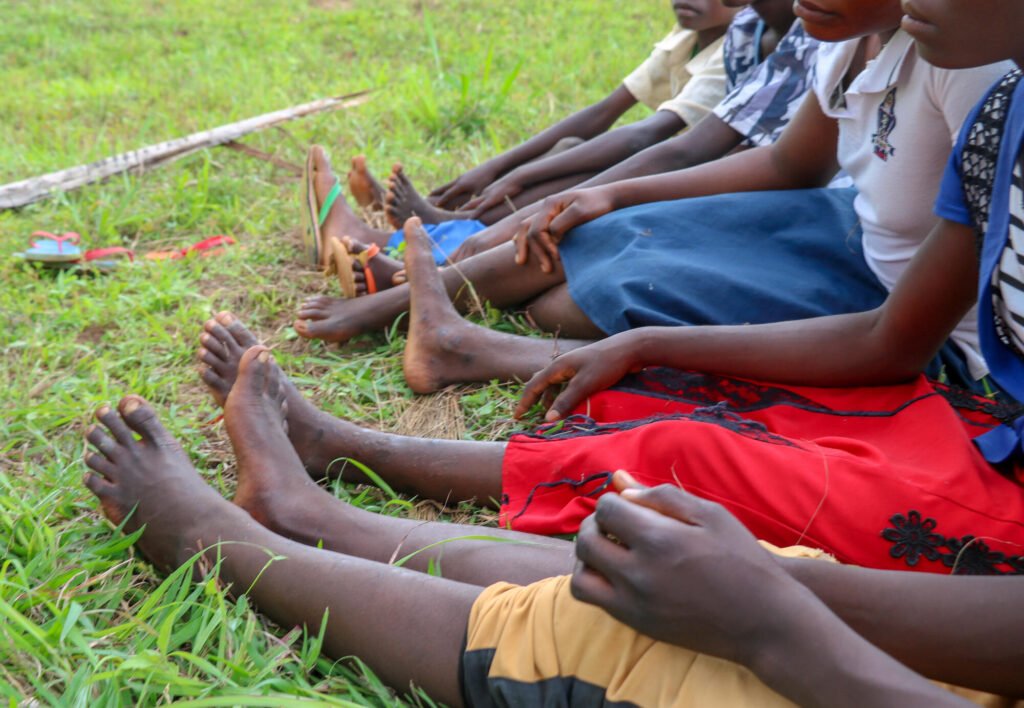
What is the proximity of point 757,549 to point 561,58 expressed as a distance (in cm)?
479

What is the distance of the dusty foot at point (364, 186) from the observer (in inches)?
132

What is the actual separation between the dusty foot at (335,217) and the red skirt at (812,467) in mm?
1411

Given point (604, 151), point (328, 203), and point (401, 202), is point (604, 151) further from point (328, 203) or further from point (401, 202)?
point (328, 203)

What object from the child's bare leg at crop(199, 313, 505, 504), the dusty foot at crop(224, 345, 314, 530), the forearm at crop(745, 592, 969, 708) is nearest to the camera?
the forearm at crop(745, 592, 969, 708)

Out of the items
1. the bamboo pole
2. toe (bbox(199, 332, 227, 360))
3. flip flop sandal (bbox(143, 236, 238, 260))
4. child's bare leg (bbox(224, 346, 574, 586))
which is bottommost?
child's bare leg (bbox(224, 346, 574, 586))

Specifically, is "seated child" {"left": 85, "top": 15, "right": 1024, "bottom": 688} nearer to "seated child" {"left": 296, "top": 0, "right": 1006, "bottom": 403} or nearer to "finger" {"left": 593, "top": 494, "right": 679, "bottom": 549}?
"finger" {"left": 593, "top": 494, "right": 679, "bottom": 549}

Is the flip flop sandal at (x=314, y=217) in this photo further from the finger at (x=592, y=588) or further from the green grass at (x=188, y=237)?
the finger at (x=592, y=588)

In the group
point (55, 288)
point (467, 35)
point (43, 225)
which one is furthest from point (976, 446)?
point (467, 35)

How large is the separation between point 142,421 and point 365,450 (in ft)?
1.43

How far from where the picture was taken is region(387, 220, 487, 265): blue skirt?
3.04 m

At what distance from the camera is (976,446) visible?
1545 millimetres

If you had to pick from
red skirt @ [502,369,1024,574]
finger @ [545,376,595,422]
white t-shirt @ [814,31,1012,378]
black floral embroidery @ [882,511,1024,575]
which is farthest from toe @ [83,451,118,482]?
Result: white t-shirt @ [814,31,1012,378]

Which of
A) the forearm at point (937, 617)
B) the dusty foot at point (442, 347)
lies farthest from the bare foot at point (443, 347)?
the forearm at point (937, 617)

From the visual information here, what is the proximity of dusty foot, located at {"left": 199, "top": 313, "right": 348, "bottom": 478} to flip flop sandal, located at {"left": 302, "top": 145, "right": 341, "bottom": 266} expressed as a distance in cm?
94
